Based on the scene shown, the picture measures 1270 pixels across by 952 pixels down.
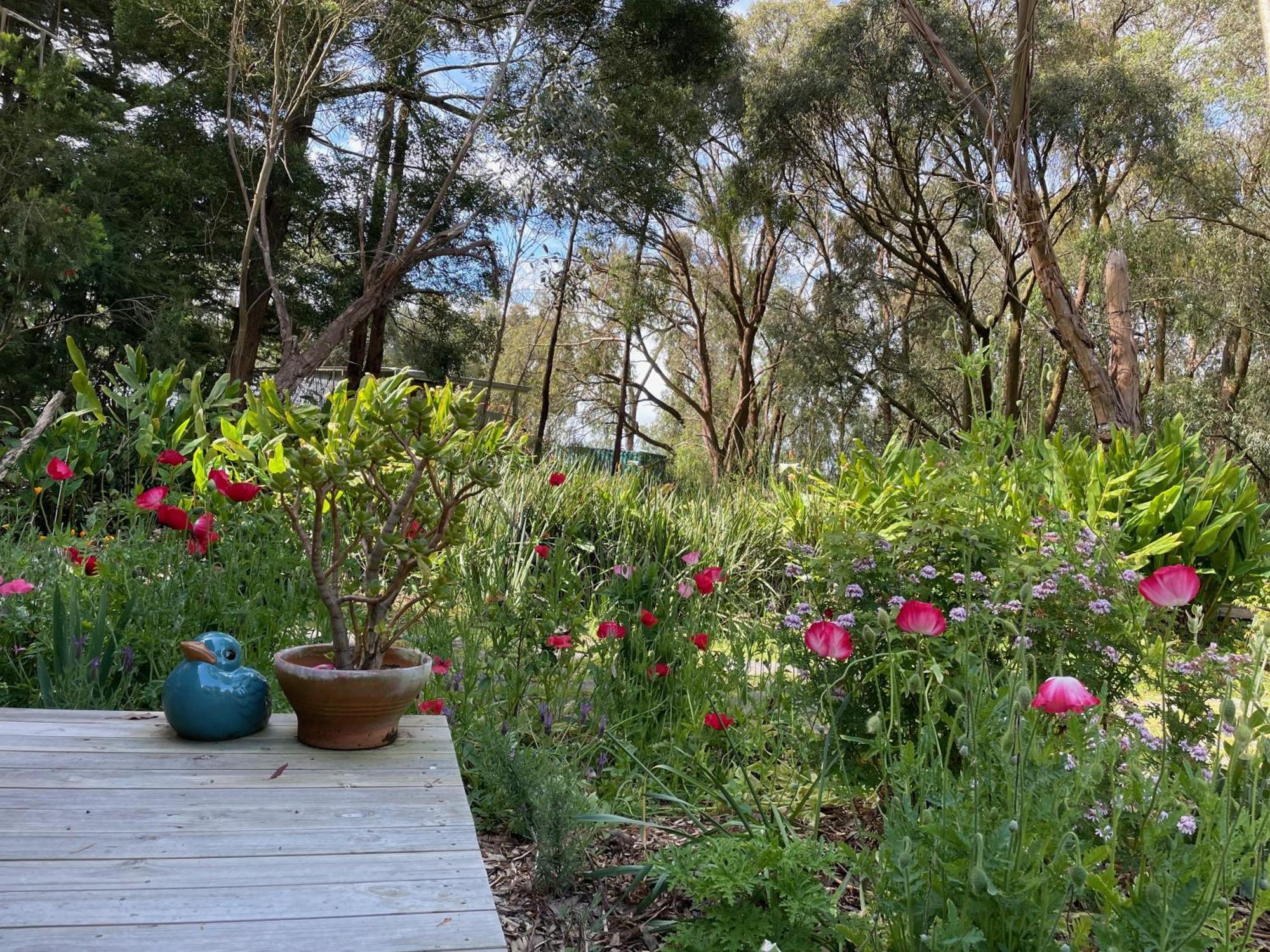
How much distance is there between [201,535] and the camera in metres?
2.22

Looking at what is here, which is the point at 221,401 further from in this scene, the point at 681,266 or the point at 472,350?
the point at 681,266

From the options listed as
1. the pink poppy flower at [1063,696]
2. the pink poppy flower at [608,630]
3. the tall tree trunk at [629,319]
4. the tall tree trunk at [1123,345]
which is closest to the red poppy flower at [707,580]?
the pink poppy flower at [608,630]

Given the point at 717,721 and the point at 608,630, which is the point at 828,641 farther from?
the point at 608,630

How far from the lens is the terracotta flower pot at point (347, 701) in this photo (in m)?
1.34

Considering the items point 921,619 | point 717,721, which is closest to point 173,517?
point 717,721

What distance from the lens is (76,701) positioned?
6.08 ft

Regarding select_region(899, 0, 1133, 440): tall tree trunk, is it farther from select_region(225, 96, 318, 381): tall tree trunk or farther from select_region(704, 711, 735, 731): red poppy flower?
select_region(225, 96, 318, 381): tall tree trunk

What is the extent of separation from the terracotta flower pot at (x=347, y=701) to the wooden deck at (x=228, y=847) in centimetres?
3

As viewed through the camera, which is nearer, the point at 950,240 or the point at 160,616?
the point at 160,616

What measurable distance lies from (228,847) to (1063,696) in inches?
41.3

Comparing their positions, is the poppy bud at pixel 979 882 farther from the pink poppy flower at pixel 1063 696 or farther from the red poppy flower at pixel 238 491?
the red poppy flower at pixel 238 491

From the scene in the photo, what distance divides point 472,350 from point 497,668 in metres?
8.46

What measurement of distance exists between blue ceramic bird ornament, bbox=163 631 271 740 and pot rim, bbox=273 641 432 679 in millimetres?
66

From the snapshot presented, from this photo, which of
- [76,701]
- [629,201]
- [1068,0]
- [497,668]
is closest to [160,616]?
[76,701]
